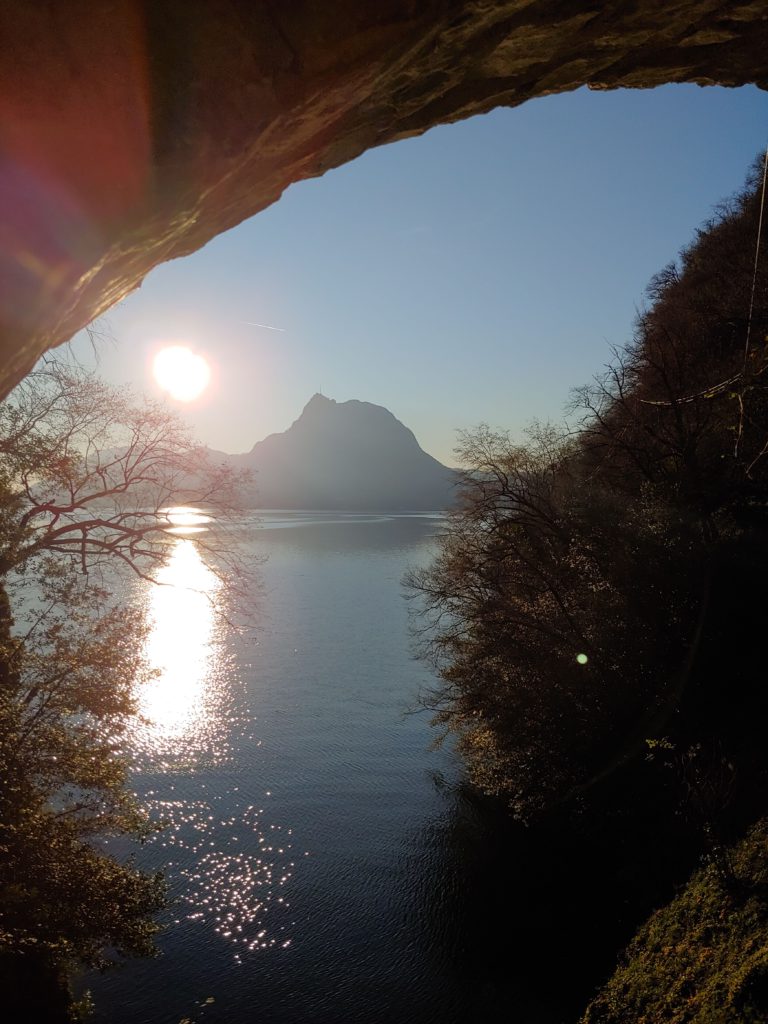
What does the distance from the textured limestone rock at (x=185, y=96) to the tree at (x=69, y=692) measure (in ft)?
31.2

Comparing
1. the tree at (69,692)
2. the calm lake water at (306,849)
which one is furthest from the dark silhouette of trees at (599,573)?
the tree at (69,692)

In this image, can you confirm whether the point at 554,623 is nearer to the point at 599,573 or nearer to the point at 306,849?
the point at 599,573

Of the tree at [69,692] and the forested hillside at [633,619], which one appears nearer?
the tree at [69,692]

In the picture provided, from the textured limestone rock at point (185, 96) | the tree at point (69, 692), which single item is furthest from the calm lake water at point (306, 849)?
the textured limestone rock at point (185, 96)

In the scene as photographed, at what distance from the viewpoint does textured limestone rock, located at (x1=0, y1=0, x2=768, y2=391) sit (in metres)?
3.47

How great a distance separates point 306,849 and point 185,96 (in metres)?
23.4

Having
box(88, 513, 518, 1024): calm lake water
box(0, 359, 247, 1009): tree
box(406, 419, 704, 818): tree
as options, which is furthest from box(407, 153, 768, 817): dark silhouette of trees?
box(0, 359, 247, 1009): tree

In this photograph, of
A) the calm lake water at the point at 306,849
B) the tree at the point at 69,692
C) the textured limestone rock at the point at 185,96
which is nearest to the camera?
the textured limestone rock at the point at 185,96

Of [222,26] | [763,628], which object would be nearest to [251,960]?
[763,628]

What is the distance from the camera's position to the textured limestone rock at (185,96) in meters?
3.47

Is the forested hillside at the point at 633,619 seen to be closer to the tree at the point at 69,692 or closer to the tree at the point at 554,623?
the tree at the point at 554,623

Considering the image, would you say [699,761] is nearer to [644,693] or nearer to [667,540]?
[644,693]

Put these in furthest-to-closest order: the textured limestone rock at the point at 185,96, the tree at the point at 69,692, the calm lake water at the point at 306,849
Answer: the calm lake water at the point at 306,849 → the tree at the point at 69,692 → the textured limestone rock at the point at 185,96

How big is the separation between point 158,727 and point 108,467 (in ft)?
66.8
